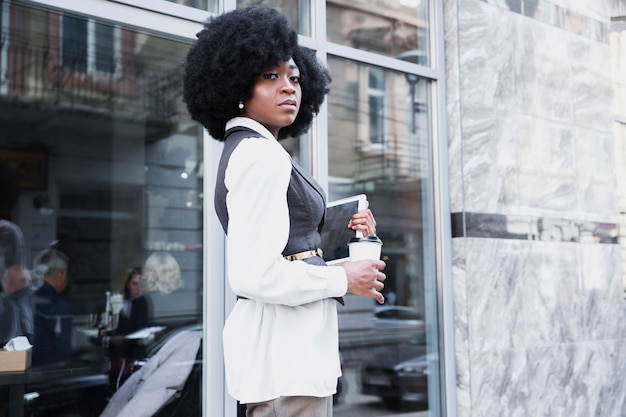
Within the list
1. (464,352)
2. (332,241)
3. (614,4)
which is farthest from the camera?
(614,4)

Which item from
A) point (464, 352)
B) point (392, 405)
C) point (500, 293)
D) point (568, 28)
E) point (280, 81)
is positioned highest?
point (568, 28)

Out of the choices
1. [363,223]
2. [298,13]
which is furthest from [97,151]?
[363,223]

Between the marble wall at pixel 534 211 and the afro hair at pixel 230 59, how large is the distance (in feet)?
8.11

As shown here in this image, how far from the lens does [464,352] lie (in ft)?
13.4

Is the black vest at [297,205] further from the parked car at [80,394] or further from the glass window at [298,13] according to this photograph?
the glass window at [298,13]

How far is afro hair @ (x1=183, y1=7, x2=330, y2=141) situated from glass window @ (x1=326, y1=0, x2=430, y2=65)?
1.95m

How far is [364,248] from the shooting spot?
1.83 metres

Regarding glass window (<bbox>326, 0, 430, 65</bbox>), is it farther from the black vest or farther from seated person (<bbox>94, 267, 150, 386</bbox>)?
seated person (<bbox>94, 267, 150, 386</bbox>)

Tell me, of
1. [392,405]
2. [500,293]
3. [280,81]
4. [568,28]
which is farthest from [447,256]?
[280,81]

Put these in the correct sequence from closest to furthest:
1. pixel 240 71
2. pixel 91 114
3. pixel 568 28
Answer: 1. pixel 240 71
2. pixel 568 28
3. pixel 91 114

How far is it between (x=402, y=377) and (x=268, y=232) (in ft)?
12.7

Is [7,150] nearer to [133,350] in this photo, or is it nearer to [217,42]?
[133,350]

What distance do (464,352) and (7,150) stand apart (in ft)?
37.0

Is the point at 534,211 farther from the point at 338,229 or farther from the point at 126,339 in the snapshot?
the point at 126,339
